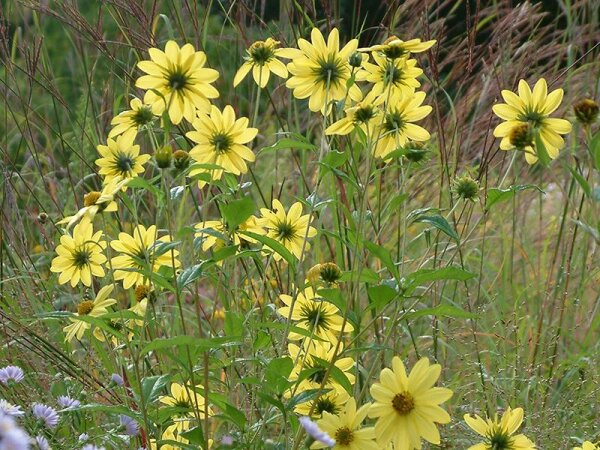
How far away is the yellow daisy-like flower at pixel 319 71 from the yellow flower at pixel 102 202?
0.23m

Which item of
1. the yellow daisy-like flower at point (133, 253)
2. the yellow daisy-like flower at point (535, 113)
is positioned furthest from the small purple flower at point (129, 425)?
the yellow daisy-like flower at point (535, 113)

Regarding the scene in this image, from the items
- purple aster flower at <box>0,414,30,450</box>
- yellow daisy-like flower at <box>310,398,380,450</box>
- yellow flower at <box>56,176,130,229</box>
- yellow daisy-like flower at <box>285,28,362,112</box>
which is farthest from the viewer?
yellow daisy-like flower at <box>285,28,362,112</box>

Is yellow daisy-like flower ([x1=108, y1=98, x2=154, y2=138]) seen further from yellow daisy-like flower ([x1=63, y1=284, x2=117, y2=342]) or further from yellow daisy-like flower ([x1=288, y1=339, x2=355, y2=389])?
yellow daisy-like flower ([x1=288, y1=339, x2=355, y2=389])

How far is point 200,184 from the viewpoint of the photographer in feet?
3.17

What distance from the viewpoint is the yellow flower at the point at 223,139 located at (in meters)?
0.98

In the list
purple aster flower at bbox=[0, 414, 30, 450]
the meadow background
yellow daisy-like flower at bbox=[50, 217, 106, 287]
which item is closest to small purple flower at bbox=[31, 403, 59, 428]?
the meadow background

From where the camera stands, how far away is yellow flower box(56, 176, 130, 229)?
31.6 inches

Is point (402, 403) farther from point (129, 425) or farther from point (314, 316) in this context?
point (129, 425)

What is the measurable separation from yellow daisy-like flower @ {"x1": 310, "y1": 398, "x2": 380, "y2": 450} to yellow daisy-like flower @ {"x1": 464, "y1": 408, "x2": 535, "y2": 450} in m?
0.11

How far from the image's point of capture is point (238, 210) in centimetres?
87

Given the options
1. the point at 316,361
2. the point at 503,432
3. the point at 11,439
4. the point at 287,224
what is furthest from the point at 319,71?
the point at 11,439

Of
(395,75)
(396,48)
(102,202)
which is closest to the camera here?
(102,202)

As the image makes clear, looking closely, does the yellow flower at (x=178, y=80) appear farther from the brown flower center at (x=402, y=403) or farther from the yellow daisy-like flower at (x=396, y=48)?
the brown flower center at (x=402, y=403)

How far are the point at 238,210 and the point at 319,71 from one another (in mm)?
233
